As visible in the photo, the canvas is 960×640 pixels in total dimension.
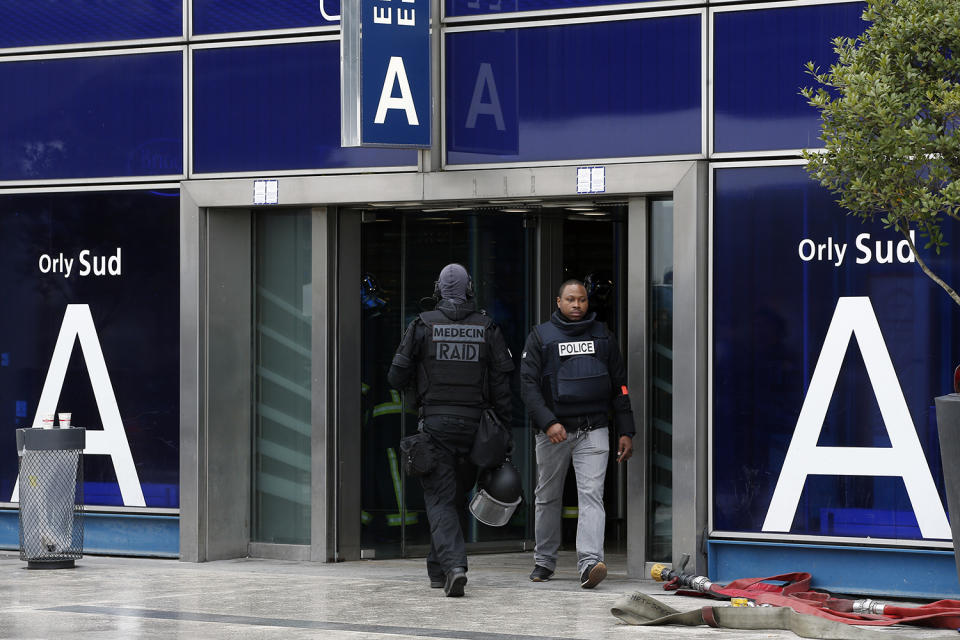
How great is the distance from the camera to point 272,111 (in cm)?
1112

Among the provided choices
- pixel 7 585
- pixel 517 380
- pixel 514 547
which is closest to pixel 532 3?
pixel 517 380

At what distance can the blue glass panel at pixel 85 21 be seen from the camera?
11414 millimetres

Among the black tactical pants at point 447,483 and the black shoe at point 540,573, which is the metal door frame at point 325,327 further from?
the black tactical pants at point 447,483

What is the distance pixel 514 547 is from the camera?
37.8 feet

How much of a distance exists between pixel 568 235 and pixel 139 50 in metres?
3.32

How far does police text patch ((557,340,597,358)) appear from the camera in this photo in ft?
32.5

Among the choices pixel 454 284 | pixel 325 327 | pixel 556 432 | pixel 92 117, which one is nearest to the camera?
pixel 454 284

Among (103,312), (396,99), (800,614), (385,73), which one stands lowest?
(800,614)

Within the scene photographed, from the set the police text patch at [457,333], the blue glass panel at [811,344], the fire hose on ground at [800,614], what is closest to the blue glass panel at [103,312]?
the police text patch at [457,333]

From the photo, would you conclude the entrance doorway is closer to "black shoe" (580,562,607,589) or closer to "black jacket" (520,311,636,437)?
"black jacket" (520,311,636,437)

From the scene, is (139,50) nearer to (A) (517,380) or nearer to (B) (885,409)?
(A) (517,380)

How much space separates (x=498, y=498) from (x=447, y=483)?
12.5 inches

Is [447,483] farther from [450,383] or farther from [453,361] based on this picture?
[453,361]

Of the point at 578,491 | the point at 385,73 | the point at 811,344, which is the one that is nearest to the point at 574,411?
the point at 578,491
